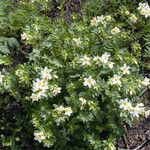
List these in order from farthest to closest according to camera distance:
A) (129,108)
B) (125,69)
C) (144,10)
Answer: (144,10)
(125,69)
(129,108)

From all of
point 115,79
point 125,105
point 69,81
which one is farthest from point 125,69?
point 69,81

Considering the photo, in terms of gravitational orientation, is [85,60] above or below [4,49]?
below

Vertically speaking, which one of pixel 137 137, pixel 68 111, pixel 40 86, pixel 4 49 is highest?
pixel 4 49

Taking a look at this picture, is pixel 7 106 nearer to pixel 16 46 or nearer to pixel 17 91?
pixel 17 91

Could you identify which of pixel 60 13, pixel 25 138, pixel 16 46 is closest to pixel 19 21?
pixel 16 46

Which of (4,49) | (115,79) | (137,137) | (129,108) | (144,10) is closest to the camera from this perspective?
(129,108)

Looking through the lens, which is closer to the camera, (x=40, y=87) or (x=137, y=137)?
(x=40, y=87)

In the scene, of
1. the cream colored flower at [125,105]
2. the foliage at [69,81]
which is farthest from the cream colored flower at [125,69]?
the cream colored flower at [125,105]

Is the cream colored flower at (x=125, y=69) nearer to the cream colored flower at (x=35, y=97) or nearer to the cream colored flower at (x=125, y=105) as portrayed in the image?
the cream colored flower at (x=125, y=105)

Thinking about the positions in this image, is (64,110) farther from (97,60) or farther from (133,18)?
(133,18)
